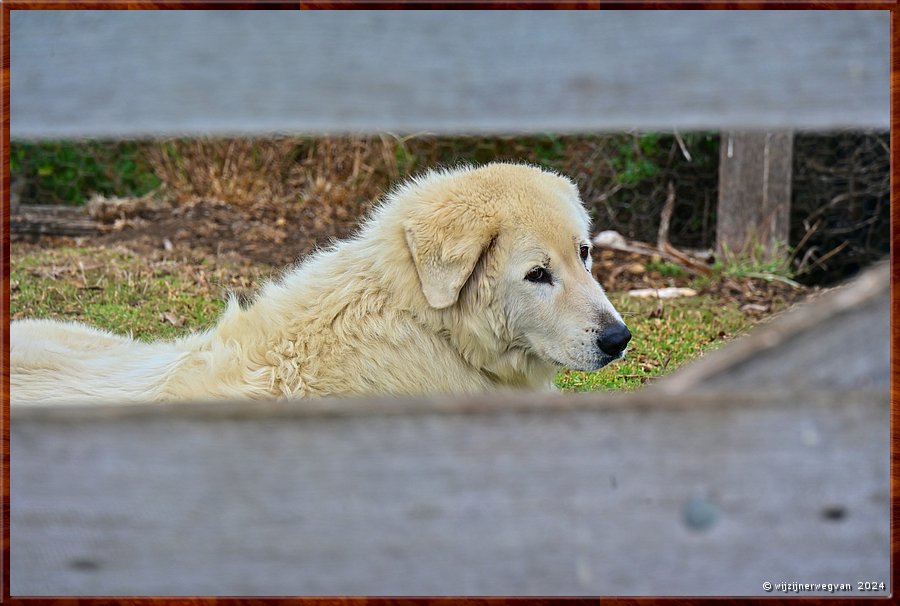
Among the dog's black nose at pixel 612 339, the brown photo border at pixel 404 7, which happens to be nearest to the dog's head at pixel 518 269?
the dog's black nose at pixel 612 339

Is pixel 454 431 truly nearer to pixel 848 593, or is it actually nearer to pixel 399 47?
pixel 399 47

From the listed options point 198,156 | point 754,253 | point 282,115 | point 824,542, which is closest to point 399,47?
point 282,115

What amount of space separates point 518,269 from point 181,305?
3.60 m

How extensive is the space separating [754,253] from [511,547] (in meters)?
7.91

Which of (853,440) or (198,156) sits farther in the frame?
(198,156)

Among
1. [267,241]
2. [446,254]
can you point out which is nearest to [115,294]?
[267,241]

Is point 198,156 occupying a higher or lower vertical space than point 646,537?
lower

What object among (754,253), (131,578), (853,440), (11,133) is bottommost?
(754,253)

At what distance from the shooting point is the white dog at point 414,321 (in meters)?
3.87

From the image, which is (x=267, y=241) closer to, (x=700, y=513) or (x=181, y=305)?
(x=181, y=305)

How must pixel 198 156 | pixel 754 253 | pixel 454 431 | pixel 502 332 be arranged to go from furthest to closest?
pixel 198 156, pixel 754 253, pixel 502 332, pixel 454 431

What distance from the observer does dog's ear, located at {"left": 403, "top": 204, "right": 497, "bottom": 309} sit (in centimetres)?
388

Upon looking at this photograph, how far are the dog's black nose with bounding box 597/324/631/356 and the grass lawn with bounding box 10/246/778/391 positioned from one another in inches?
51.0

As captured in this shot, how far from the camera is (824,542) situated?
1.99 metres
